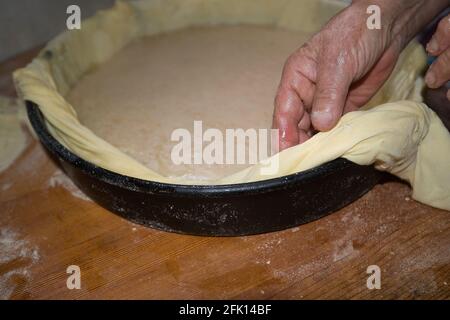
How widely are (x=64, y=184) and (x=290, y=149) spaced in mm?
621

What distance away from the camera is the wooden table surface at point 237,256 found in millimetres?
874

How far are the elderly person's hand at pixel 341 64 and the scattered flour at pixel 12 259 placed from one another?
1.99ft

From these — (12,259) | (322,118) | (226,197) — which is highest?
(322,118)

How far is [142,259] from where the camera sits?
3.10 ft

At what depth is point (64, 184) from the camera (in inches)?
45.6

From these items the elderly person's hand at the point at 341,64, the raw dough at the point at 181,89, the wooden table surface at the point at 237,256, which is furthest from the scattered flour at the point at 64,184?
the elderly person's hand at the point at 341,64

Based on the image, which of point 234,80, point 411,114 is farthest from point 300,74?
point 234,80

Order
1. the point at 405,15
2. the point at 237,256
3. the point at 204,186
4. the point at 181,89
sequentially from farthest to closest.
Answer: the point at 181,89, the point at 405,15, the point at 237,256, the point at 204,186

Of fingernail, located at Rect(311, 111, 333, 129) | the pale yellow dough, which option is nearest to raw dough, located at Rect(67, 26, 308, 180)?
the pale yellow dough

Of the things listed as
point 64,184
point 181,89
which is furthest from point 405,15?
point 64,184

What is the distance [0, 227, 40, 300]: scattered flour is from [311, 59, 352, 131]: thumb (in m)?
0.67

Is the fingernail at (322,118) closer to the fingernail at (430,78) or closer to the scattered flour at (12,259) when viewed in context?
the fingernail at (430,78)

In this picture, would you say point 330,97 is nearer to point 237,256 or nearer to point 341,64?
point 341,64
